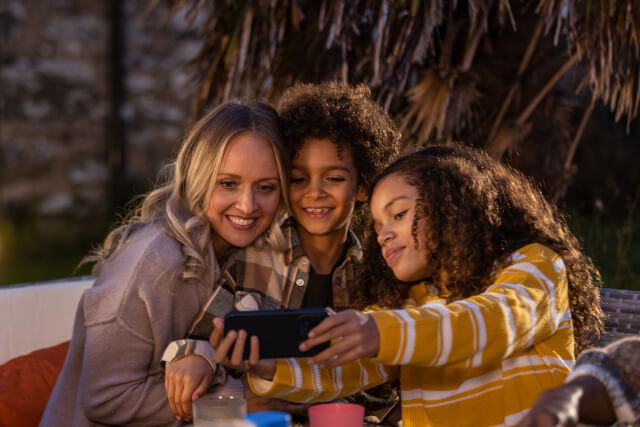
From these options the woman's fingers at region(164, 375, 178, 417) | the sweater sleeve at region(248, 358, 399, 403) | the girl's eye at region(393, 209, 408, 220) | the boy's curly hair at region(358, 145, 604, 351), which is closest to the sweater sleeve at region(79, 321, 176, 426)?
the woman's fingers at region(164, 375, 178, 417)

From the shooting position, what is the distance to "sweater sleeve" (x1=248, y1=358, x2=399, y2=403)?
6.30 feet

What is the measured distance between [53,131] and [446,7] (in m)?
4.21

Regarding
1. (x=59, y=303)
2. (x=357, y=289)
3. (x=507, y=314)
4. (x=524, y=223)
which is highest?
(x=524, y=223)

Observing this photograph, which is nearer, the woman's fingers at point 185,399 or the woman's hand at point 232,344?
the woman's hand at point 232,344

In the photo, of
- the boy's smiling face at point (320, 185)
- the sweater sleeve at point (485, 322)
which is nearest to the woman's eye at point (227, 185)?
the boy's smiling face at point (320, 185)

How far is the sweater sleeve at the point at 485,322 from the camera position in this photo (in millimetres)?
1583

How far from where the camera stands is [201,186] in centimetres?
263

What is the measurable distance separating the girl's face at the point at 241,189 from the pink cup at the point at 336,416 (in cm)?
110

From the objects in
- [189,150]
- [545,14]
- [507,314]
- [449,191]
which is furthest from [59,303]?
[545,14]

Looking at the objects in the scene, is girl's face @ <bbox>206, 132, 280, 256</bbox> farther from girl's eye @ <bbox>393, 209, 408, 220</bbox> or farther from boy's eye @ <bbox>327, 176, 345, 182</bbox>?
girl's eye @ <bbox>393, 209, 408, 220</bbox>

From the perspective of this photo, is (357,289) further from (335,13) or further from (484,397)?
(335,13)

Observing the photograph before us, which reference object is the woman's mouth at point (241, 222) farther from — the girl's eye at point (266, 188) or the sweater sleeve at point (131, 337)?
the sweater sleeve at point (131, 337)

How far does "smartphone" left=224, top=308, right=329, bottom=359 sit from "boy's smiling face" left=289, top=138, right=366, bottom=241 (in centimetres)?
109

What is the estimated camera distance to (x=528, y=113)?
4.13 metres
